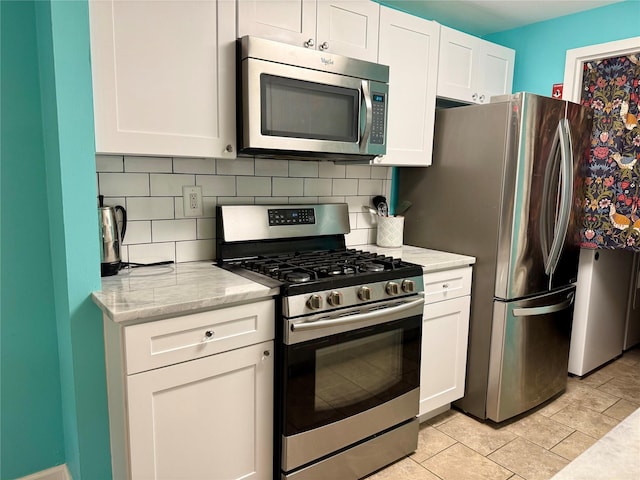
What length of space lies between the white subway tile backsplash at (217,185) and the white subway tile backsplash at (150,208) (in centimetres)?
17

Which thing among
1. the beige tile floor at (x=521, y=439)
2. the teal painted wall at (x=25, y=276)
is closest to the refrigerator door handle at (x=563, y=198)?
the beige tile floor at (x=521, y=439)

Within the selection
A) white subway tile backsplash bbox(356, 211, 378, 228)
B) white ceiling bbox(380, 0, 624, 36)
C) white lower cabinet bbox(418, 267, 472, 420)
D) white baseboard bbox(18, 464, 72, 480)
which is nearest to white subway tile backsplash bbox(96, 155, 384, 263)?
white subway tile backsplash bbox(356, 211, 378, 228)

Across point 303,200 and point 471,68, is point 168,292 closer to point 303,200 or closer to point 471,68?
point 303,200

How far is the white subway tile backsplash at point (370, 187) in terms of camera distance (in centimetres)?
276

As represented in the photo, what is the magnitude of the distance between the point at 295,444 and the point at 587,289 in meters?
2.31

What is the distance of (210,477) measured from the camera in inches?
64.7

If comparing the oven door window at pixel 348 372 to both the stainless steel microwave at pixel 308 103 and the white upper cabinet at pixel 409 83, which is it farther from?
the white upper cabinet at pixel 409 83

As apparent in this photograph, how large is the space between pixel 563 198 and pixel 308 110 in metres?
1.54

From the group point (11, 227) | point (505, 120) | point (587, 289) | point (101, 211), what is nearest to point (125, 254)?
point (101, 211)

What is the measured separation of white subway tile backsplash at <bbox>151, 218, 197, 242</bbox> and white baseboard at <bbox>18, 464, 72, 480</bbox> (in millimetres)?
1051

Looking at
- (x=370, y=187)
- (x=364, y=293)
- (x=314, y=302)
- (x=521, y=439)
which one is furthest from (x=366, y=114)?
(x=521, y=439)

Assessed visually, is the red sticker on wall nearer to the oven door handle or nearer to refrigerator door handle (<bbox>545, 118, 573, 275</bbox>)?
refrigerator door handle (<bbox>545, 118, 573, 275</bbox>)

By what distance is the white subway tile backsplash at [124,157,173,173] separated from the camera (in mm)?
1933

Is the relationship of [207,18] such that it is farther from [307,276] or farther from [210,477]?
[210,477]
